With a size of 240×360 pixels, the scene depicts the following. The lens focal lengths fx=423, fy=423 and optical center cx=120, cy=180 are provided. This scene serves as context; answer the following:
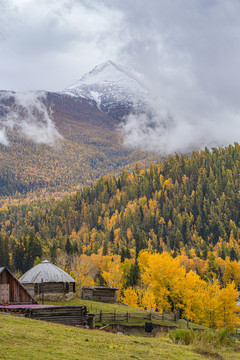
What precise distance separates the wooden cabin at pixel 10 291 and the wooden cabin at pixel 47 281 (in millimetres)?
20640

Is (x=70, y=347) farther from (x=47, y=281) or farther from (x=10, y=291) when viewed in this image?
(x=47, y=281)

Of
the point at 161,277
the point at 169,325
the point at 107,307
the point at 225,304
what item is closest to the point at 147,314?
the point at 169,325

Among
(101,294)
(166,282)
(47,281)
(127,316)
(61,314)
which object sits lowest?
(127,316)

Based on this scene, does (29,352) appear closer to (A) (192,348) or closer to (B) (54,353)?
(B) (54,353)

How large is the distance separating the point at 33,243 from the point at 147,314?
82169 mm

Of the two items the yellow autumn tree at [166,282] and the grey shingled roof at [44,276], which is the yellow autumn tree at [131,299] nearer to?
the yellow autumn tree at [166,282]

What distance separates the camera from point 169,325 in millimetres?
51531

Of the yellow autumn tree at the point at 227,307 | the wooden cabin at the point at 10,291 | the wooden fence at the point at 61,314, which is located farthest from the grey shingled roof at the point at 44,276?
the wooden fence at the point at 61,314

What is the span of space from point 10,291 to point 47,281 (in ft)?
73.8

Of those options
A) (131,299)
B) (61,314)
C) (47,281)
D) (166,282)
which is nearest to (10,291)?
(61,314)

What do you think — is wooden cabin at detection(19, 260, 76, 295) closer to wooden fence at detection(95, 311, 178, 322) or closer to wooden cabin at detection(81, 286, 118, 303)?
wooden cabin at detection(81, 286, 118, 303)

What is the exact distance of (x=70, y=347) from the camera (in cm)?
2123

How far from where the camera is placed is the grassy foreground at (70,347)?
1908 centimetres

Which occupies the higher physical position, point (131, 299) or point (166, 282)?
point (166, 282)
